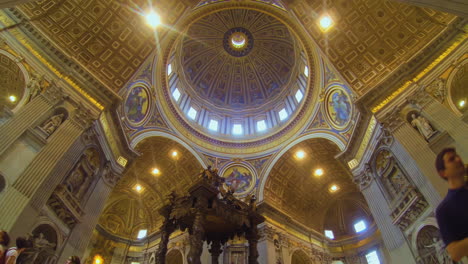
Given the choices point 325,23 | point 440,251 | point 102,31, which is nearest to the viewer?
point 440,251

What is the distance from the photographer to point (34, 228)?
8.82m

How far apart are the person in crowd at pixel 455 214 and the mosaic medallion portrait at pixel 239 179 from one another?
17.0 meters

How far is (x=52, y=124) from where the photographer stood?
1018 cm

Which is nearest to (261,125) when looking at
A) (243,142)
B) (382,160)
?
(243,142)

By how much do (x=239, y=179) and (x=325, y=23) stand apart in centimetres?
1159

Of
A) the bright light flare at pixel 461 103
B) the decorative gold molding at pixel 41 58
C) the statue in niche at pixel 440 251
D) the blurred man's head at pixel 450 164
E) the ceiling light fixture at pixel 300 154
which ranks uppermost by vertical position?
the ceiling light fixture at pixel 300 154

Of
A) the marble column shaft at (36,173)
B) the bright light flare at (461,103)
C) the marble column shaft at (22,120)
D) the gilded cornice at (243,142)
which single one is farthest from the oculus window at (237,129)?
the bright light flare at (461,103)

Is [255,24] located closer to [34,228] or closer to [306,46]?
[306,46]

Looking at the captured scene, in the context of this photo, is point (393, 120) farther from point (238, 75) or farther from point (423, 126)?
point (238, 75)

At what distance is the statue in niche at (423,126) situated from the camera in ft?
33.0

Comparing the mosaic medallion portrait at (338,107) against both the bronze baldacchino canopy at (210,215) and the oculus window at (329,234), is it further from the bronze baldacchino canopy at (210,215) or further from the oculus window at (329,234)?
the oculus window at (329,234)

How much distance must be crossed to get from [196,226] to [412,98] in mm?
10231

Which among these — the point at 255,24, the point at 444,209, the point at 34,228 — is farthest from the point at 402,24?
the point at 34,228

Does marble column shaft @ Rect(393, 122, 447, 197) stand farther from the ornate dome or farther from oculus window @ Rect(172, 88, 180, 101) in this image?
oculus window @ Rect(172, 88, 180, 101)
